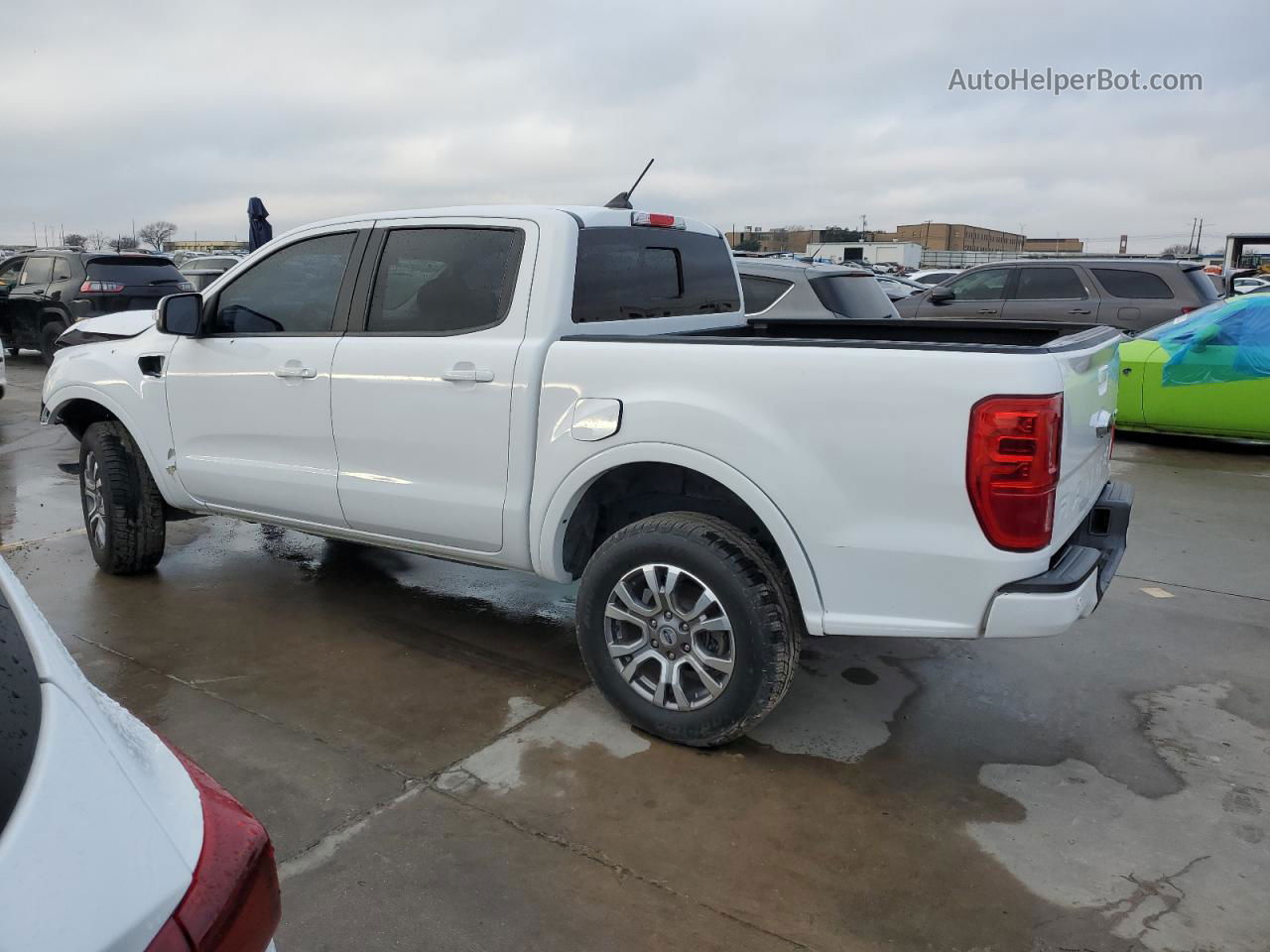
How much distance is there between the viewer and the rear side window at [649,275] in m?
3.92

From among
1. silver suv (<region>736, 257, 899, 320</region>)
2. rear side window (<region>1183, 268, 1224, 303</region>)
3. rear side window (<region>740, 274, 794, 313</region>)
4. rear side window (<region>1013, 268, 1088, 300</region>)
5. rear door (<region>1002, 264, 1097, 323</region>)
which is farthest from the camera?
rear side window (<region>1013, 268, 1088, 300</region>)

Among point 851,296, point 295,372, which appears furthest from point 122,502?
point 851,296

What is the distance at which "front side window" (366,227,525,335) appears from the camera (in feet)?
12.7

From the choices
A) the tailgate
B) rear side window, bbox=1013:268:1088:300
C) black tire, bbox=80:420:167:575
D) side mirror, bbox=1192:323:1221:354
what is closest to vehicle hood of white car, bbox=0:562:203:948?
the tailgate

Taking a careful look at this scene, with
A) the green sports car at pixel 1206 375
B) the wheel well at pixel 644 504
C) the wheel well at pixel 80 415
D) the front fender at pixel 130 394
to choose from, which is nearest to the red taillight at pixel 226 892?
the wheel well at pixel 644 504

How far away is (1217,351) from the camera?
8250 mm

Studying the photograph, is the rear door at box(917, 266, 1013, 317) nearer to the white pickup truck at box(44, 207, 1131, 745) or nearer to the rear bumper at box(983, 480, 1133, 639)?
the white pickup truck at box(44, 207, 1131, 745)

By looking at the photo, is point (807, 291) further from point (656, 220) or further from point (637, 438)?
point (637, 438)

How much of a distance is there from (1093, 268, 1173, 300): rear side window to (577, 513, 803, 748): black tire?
30.9ft

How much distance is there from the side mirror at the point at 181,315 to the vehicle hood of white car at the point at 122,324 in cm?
63

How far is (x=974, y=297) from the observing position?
1220 cm

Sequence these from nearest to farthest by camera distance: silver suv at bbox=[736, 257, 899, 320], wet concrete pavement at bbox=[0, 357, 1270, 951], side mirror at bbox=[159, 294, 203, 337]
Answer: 1. wet concrete pavement at bbox=[0, 357, 1270, 951]
2. side mirror at bbox=[159, 294, 203, 337]
3. silver suv at bbox=[736, 257, 899, 320]

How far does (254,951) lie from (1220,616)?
4.77 m

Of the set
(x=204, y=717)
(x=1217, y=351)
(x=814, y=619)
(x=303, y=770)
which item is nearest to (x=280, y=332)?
(x=204, y=717)
